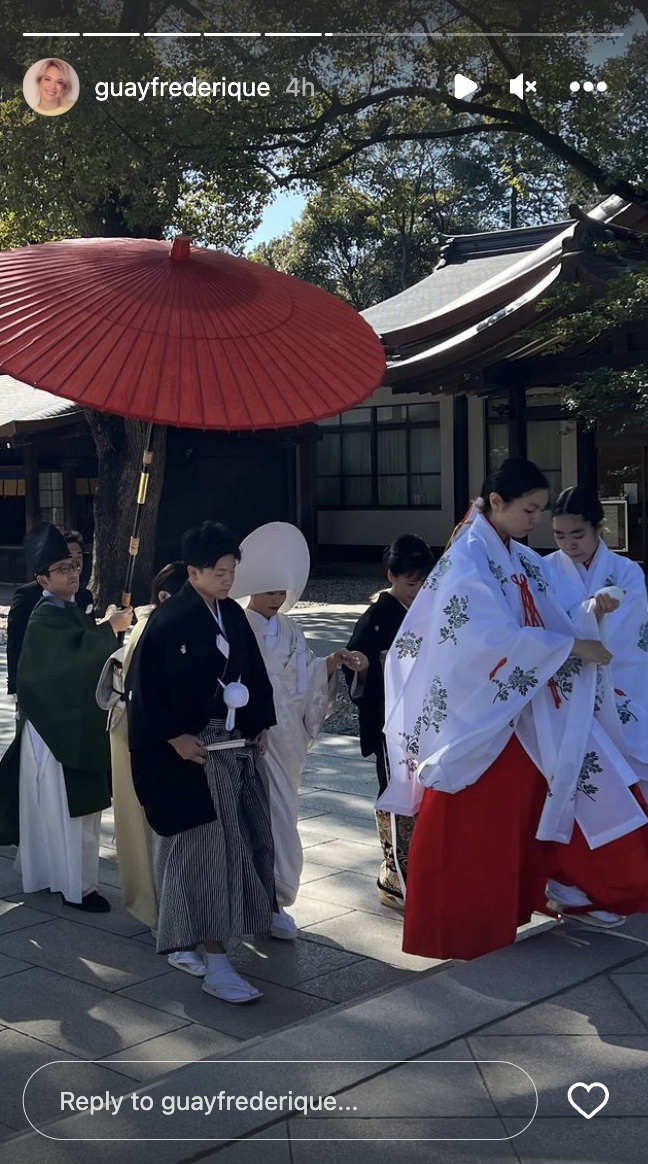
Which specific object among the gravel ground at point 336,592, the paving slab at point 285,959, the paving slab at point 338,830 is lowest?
the paving slab at point 285,959

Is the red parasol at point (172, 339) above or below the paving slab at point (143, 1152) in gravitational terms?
above

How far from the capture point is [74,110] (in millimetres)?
9562

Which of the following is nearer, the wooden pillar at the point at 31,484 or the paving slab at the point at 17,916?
the paving slab at the point at 17,916

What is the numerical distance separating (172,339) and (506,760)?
5.72 feet

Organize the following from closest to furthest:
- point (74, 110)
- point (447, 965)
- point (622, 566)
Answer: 1. point (447, 965)
2. point (622, 566)
3. point (74, 110)

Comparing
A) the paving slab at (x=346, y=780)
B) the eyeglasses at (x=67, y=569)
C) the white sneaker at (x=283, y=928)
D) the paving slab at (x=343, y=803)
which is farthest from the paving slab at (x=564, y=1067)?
the paving slab at (x=346, y=780)

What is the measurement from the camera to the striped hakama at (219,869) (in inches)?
151

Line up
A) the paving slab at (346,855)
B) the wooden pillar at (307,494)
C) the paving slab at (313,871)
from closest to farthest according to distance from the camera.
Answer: the paving slab at (313,871) → the paving slab at (346,855) → the wooden pillar at (307,494)

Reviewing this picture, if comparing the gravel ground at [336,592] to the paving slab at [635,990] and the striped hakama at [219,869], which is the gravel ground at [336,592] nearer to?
the striped hakama at [219,869]

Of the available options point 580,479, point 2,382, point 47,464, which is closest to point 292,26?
point 580,479

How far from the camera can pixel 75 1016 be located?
12.0 feet

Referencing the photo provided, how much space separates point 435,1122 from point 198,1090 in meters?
0.57

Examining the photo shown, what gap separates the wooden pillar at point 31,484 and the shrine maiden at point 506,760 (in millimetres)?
15731

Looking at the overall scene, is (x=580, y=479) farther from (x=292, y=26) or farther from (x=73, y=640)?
(x=73, y=640)
